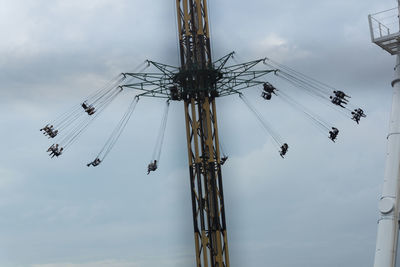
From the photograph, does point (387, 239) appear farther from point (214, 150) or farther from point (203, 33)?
point (203, 33)

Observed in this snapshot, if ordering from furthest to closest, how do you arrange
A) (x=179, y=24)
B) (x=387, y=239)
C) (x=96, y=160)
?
(x=179, y=24), (x=96, y=160), (x=387, y=239)

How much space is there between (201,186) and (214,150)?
283 cm

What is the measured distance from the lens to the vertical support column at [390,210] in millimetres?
31672

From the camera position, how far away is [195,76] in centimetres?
4559

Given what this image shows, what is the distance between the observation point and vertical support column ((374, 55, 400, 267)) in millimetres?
31672

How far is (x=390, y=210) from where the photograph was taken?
104 ft

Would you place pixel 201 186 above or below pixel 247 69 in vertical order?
below

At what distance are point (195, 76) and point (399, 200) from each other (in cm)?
1862

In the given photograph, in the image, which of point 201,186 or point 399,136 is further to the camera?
point 201,186

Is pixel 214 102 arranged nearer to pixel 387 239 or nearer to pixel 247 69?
pixel 247 69

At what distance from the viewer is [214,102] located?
4641cm

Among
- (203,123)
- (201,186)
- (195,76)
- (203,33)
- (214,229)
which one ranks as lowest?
(214,229)

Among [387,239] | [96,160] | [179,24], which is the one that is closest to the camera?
[387,239]

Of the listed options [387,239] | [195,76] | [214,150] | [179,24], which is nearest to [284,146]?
[214,150]
